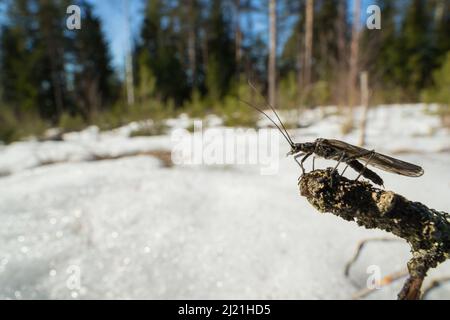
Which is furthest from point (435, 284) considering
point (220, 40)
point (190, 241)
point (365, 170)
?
point (220, 40)

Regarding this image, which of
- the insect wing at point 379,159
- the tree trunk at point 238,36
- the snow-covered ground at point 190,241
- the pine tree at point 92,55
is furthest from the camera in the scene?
the tree trunk at point 238,36

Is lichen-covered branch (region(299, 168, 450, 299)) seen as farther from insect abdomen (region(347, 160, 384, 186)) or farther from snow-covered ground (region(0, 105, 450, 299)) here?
snow-covered ground (region(0, 105, 450, 299))

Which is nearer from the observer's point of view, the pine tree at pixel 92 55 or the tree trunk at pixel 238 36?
the pine tree at pixel 92 55

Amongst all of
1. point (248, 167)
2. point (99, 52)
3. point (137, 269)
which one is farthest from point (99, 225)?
point (99, 52)

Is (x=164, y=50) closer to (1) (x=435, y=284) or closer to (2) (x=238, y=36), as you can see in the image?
(2) (x=238, y=36)

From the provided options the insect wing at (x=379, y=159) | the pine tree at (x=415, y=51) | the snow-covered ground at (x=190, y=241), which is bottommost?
the snow-covered ground at (x=190, y=241)

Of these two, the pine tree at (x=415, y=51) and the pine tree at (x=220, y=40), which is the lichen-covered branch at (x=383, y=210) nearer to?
the pine tree at (x=415, y=51)

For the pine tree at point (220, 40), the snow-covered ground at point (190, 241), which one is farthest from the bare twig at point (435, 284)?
the pine tree at point (220, 40)
